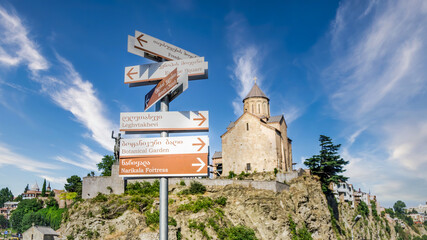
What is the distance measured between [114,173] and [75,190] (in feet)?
144

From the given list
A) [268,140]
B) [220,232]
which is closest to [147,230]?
[220,232]

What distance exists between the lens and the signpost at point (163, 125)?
31.1ft

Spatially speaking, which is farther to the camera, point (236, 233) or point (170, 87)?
point (236, 233)

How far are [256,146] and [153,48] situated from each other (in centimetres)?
3608

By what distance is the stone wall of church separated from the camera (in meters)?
44.2

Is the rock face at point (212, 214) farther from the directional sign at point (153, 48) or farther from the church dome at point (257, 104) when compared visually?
the directional sign at point (153, 48)

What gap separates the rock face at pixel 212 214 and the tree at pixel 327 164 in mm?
5868

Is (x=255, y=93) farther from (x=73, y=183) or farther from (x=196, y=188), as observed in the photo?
(x=73, y=183)

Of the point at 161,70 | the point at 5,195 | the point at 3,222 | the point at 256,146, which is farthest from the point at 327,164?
the point at 5,195

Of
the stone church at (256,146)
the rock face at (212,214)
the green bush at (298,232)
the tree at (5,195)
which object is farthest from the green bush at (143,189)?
the tree at (5,195)

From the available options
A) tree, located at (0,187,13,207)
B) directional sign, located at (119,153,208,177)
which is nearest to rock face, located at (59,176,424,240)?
directional sign, located at (119,153,208,177)

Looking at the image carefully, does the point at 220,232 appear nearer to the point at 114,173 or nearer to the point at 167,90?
the point at 114,173

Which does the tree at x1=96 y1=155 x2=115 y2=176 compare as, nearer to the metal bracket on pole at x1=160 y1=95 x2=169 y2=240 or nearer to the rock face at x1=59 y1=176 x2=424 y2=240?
the rock face at x1=59 y1=176 x2=424 y2=240

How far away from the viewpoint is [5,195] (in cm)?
13000
